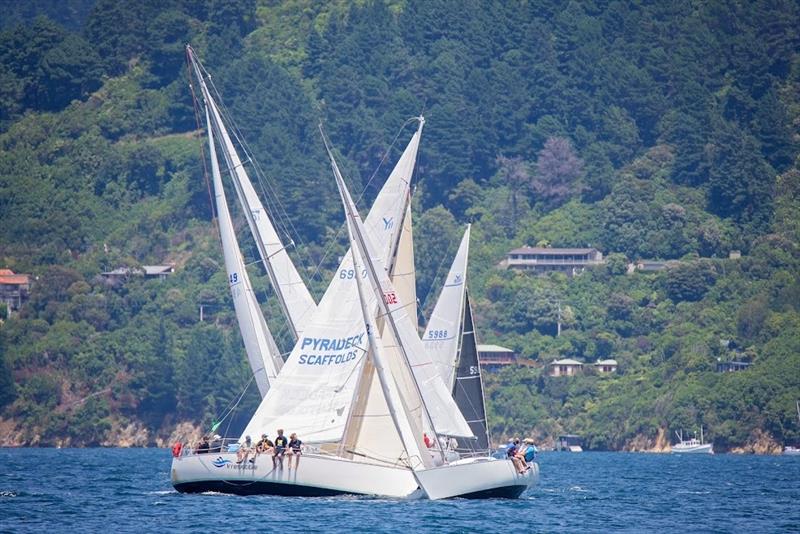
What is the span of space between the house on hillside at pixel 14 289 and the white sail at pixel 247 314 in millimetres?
86585

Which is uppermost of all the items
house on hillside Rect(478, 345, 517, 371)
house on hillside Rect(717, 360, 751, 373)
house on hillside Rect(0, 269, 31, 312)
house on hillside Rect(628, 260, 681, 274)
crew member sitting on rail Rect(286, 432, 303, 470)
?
house on hillside Rect(628, 260, 681, 274)

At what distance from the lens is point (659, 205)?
153125mm

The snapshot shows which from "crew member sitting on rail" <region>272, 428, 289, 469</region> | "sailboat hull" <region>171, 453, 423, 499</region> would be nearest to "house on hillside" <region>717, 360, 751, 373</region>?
"sailboat hull" <region>171, 453, 423, 499</region>

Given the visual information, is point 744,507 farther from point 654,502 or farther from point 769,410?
point 769,410

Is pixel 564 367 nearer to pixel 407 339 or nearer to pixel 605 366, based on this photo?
pixel 605 366

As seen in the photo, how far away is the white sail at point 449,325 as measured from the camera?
2447 inches

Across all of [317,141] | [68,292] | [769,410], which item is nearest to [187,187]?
[317,141]

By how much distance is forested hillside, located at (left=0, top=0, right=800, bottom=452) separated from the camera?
129m

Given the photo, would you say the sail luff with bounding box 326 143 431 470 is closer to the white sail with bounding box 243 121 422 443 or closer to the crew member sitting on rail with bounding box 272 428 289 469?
the white sail with bounding box 243 121 422 443

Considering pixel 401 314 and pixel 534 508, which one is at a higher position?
pixel 401 314

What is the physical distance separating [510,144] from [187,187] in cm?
3113

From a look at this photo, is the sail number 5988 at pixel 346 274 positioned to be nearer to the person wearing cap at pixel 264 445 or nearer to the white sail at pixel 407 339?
the white sail at pixel 407 339

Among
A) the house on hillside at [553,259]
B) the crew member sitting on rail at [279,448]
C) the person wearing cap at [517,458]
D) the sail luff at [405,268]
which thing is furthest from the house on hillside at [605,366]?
the crew member sitting on rail at [279,448]

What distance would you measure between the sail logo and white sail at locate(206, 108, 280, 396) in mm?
4599
